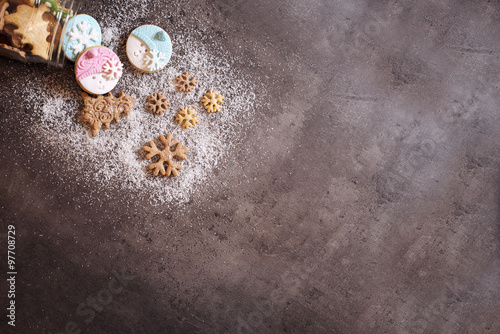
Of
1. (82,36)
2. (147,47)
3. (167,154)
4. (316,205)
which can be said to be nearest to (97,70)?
(82,36)

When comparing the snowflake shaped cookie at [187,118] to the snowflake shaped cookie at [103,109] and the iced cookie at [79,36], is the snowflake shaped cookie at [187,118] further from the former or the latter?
the iced cookie at [79,36]

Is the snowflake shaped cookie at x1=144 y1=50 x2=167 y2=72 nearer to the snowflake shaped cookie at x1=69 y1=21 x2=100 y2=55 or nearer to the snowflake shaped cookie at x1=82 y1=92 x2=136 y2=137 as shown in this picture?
the snowflake shaped cookie at x1=82 y1=92 x2=136 y2=137

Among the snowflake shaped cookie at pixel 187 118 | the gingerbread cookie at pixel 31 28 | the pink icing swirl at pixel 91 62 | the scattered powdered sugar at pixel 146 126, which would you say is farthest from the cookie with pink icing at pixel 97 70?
the snowflake shaped cookie at pixel 187 118

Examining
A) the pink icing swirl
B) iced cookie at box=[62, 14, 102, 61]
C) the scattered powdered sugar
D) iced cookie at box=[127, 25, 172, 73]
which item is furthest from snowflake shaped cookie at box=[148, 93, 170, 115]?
iced cookie at box=[62, 14, 102, 61]

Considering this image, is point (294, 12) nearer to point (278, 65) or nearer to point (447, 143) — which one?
point (278, 65)

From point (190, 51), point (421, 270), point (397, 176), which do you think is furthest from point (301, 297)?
point (190, 51)

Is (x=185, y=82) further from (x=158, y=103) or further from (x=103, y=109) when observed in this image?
(x=103, y=109)

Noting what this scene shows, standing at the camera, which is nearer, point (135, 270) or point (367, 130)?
point (135, 270)
